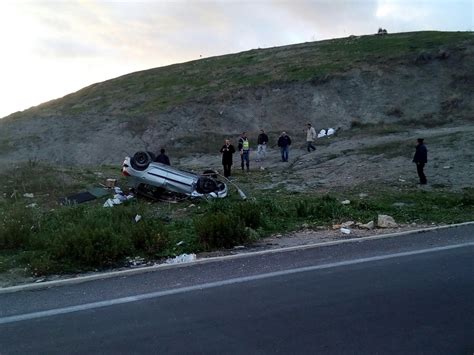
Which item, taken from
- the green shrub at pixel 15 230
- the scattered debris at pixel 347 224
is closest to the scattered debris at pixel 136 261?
the green shrub at pixel 15 230

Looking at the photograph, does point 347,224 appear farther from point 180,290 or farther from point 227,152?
point 227,152

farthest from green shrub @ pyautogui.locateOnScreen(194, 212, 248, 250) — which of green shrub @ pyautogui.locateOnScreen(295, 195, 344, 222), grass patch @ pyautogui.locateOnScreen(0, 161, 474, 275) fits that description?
green shrub @ pyautogui.locateOnScreen(295, 195, 344, 222)

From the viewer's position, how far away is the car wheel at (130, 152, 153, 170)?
47.5 ft

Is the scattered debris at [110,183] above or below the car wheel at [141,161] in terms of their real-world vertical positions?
below

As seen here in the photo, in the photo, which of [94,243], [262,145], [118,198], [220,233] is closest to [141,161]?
[118,198]

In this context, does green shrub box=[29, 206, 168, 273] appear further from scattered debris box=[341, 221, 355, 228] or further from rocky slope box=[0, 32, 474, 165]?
rocky slope box=[0, 32, 474, 165]

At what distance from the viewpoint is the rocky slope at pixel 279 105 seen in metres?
33.2

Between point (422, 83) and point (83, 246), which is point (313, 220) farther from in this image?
point (422, 83)

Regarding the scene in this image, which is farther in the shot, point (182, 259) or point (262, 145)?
point (262, 145)

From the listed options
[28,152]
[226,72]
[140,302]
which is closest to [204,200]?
[140,302]

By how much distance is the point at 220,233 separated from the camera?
8.76 m

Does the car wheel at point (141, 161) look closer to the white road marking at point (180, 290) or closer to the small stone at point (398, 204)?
the small stone at point (398, 204)

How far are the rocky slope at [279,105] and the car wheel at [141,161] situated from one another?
1626 centimetres

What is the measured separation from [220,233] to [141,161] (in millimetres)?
6476
